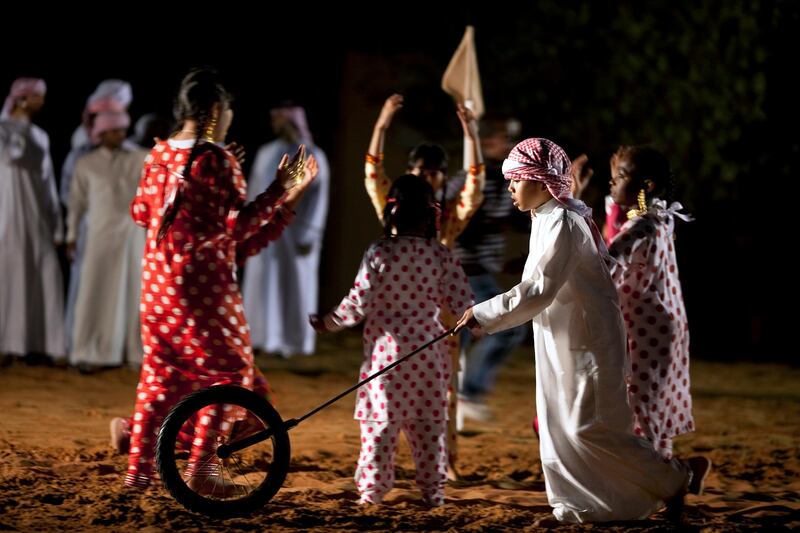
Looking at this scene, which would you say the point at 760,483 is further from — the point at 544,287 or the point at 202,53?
the point at 202,53

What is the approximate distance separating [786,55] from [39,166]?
8.55 m

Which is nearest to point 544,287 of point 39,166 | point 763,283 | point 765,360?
point 39,166

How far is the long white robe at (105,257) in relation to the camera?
1023 cm

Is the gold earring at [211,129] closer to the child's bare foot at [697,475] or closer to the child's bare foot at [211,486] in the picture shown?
the child's bare foot at [211,486]

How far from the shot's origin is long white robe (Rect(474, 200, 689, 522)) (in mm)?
5309

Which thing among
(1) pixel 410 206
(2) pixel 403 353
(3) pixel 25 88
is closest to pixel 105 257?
(3) pixel 25 88

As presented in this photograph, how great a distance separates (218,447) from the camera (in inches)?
216

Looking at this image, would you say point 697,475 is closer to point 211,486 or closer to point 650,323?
point 650,323

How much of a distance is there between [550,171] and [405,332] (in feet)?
3.39

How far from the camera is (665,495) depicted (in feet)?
17.7

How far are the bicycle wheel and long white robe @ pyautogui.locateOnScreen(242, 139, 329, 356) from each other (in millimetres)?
6121

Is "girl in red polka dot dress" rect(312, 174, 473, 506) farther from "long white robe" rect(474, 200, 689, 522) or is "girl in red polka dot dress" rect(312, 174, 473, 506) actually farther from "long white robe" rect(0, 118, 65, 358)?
"long white robe" rect(0, 118, 65, 358)

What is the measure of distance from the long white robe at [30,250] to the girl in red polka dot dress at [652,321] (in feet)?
20.2

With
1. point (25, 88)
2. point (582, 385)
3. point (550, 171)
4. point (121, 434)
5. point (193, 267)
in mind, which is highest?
point (25, 88)
